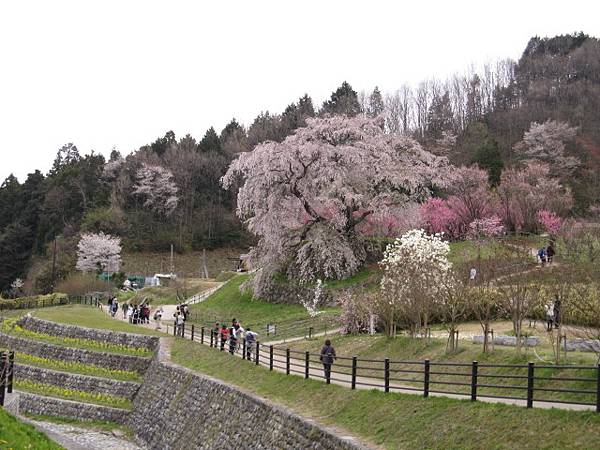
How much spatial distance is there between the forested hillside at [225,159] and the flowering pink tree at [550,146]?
14cm

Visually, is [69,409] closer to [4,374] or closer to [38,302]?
[4,374]

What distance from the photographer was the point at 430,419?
13.8m

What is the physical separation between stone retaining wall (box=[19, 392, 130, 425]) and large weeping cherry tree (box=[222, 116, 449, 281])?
598 inches

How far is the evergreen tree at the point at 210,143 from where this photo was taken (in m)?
94.6

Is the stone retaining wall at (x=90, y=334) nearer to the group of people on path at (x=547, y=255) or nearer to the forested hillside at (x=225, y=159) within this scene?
the group of people on path at (x=547, y=255)

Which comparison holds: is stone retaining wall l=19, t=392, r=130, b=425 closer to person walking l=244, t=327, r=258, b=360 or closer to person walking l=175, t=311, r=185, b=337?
person walking l=244, t=327, r=258, b=360

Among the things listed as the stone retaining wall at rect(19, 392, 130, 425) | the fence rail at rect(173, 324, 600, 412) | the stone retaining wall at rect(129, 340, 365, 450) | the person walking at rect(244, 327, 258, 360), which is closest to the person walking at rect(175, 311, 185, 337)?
the stone retaining wall at rect(129, 340, 365, 450)

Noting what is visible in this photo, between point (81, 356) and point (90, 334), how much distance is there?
253 cm

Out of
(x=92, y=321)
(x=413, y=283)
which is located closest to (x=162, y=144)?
(x=92, y=321)

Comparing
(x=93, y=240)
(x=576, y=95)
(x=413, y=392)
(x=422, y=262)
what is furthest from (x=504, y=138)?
(x=413, y=392)

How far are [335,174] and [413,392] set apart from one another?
24377mm

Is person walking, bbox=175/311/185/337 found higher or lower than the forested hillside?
lower

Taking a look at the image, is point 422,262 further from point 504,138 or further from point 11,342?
point 504,138

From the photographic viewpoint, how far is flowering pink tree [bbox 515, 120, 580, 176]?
231ft
